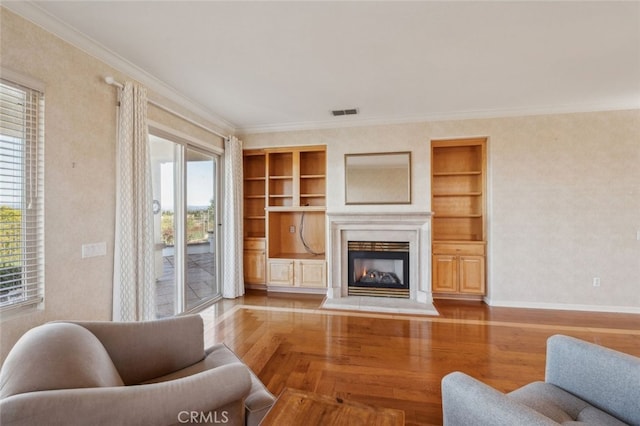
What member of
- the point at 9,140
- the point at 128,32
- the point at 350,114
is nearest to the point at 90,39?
the point at 128,32

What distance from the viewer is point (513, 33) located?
7.52 feet

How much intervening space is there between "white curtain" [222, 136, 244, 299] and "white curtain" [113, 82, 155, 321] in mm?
1752

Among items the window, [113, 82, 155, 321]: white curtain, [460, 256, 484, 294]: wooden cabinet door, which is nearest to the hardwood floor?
[460, 256, 484, 294]: wooden cabinet door

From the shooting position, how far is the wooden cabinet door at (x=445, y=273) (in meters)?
4.31

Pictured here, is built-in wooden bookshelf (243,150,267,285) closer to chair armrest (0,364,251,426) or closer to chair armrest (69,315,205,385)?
chair armrest (69,315,205,385)

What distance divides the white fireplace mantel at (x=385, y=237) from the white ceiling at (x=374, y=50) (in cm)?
163

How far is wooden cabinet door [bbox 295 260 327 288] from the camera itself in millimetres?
4621

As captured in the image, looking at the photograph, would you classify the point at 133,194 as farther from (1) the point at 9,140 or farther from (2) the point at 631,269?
(2) the point at 631,269

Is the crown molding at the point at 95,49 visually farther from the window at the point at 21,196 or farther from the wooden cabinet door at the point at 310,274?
the wooden cabinet door at the point at 310,274

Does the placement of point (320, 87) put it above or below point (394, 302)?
above

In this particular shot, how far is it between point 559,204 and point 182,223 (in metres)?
5.20

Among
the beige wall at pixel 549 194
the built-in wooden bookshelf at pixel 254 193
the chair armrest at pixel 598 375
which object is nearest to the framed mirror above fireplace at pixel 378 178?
the beige wall at pixel 549 194

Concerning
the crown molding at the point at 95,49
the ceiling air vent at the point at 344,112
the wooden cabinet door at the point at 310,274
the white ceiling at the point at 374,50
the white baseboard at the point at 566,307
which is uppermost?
the white ceiling at the point at 374,50

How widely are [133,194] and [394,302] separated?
3.62 metres
